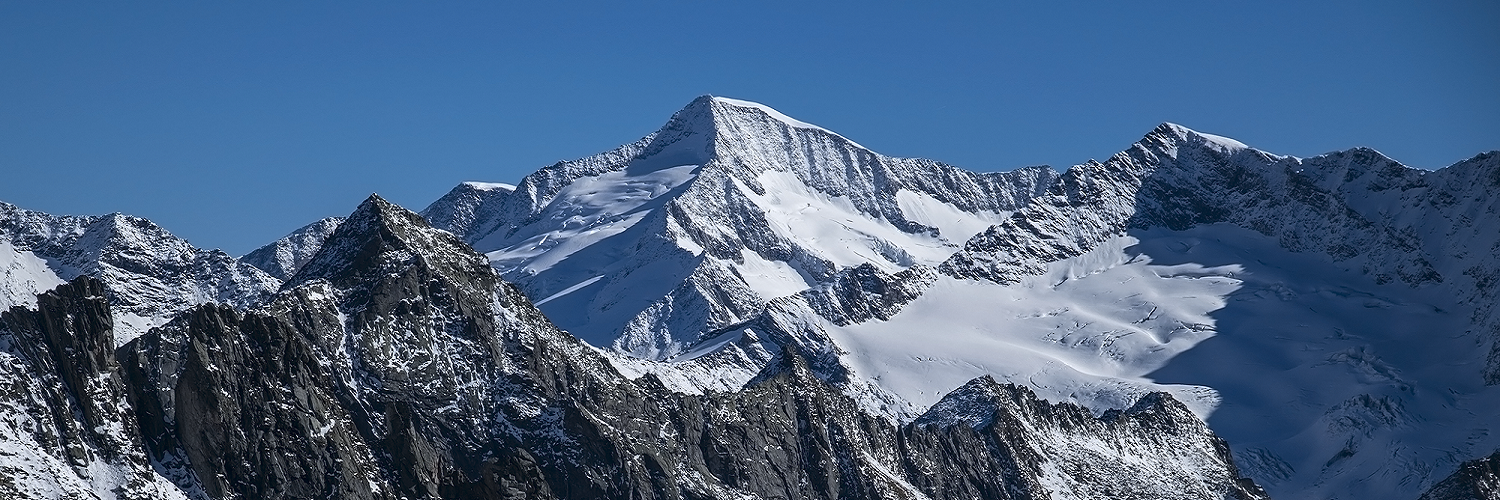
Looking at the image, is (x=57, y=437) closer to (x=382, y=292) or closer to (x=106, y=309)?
(x=106, y=309)

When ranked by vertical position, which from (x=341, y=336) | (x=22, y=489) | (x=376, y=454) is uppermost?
(x=341, y=336)

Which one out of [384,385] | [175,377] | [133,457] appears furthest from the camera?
[384,385]

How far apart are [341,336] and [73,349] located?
40120 millimetres

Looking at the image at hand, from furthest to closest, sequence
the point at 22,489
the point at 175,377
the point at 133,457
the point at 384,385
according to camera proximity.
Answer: the point at 384,385
the point at 175,377
the point at 133,457
the point at 22,489

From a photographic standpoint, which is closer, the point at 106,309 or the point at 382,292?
the point at 106,309

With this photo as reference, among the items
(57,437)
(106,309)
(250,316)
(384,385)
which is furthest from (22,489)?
(384,385)

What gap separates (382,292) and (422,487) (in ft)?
102

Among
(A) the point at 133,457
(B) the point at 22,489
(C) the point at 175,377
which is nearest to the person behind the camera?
(B) the point at 22,489

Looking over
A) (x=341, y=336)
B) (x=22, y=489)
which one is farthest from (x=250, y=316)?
(x=22, y=489)

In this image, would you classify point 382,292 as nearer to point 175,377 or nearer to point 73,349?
point 175,377

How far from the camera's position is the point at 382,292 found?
19988 centimetres

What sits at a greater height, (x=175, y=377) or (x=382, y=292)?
(x=382, y=292)

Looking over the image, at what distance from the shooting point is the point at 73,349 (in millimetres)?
156250

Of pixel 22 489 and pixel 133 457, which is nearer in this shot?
pixel 22 489
